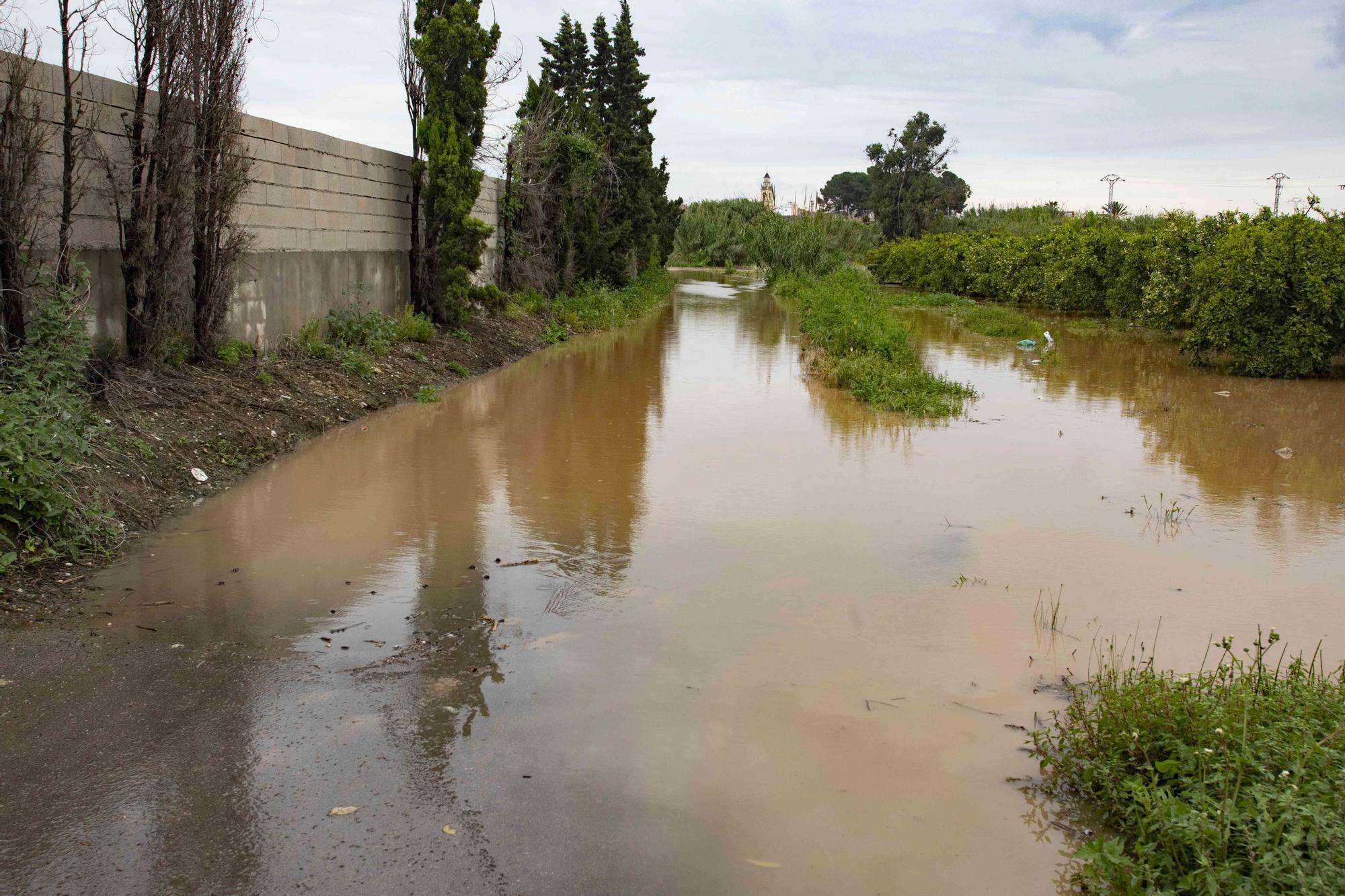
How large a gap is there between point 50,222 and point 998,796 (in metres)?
7.71

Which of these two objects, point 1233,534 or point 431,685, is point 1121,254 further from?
point 431,685

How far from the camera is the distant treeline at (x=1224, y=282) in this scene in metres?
15.0

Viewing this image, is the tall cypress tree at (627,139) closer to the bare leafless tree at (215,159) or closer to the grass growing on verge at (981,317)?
the grass growing on verge at (981,317)

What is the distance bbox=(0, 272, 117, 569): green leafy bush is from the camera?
561cm

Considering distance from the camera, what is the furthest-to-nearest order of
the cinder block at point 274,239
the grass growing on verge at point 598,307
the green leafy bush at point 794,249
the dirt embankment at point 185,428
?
1. the green leafy bush at point 794,249
2. the grass growing on verge at point 598,307
3. the cinder block at point 274,239
4. the dirt embankment at point 185,428

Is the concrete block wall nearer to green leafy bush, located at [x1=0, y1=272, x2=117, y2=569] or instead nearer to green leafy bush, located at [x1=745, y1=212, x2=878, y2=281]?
green leafy bush, located at [x1=0, y1=272, x2=117, y2=569]

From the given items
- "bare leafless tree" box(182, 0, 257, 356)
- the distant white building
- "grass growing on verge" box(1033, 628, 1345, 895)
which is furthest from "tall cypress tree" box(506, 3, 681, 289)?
the distant white building

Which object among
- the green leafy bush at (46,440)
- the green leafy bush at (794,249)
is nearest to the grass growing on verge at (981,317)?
the green leafy bush at (794,249)

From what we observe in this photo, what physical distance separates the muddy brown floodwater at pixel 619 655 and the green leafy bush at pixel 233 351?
4.38ft

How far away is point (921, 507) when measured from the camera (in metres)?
7.97

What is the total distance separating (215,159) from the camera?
975cm

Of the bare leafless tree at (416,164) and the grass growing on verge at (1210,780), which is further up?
the bare leafless tree at (416,164)

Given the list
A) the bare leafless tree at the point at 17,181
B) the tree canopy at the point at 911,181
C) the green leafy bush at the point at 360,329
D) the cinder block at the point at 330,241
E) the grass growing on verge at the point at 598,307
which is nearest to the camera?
the bare leafless tree at the point at 17,181

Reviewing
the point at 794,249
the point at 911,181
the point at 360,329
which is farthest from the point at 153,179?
the point at 911,181
